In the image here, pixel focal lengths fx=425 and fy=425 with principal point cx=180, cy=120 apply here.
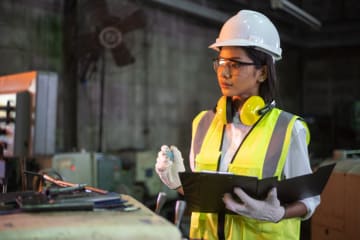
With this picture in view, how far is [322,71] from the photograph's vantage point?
700 cm

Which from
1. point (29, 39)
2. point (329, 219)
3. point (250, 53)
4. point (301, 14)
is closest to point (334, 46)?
point (301, 14)

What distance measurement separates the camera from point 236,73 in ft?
4.55

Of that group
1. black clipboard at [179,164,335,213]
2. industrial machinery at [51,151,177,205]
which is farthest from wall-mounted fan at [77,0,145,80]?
black clipboard at [179,164,335,213]

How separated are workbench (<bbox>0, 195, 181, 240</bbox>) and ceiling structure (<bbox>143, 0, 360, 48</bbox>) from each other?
4.90 metres

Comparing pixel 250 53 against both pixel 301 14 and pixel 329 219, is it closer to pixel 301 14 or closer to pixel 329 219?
pixel 329 219

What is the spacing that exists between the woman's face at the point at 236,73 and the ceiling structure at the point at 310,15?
4.20m

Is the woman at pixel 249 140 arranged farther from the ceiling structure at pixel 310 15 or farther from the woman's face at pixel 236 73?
the ceiling structure at pixel 310 15

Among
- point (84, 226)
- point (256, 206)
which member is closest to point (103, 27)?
point (256, 206)

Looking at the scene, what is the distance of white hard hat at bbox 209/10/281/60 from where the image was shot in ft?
4.58

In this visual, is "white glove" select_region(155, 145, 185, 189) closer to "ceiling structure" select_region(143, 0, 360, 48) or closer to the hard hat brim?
the hard hat brim

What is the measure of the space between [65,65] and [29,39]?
0.46 m

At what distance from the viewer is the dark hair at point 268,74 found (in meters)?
1.40

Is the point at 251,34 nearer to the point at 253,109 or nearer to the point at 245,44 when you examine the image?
the point at 245,44

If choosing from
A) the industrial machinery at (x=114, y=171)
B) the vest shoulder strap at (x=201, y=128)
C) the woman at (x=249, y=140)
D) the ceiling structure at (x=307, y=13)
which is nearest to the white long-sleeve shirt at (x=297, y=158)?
the woman at (x=249, y=140)
